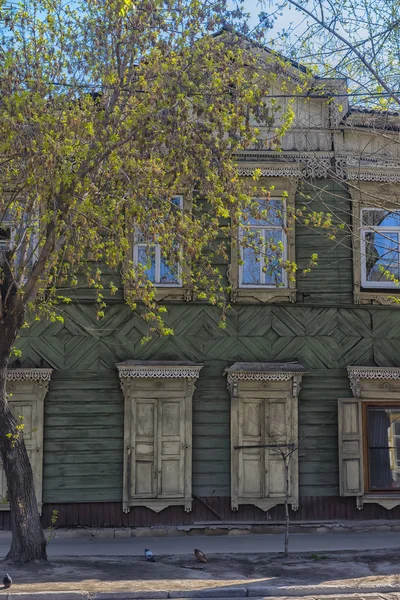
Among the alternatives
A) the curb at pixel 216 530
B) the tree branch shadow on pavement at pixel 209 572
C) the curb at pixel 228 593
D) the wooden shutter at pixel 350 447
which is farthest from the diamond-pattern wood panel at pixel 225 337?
the curb at pixel 228 593

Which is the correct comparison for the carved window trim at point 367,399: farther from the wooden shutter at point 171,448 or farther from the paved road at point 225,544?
the wooden shutter at point 171,448

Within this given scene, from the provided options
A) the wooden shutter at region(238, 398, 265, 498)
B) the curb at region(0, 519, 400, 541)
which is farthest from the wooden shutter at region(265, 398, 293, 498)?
the curb at region(0, 519, 400, 541)

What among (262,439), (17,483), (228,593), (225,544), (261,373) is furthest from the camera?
(262,439)

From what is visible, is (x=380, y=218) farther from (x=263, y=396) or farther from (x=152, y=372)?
(x=152, y=372)

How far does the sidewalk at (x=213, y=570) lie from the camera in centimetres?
1002

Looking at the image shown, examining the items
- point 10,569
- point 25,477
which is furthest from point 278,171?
point 10,569

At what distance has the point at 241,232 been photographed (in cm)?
1616

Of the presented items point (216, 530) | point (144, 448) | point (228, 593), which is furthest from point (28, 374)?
point (228, 593)

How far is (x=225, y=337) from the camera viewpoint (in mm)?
15789

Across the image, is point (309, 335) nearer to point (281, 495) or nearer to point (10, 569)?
point (281, 495)

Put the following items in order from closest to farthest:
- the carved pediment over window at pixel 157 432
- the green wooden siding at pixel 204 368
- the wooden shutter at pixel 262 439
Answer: the carved pediment over window at pixel 157 432, the green wooden siding at pixel 204 368, the wooden shutter at pixel 262 439

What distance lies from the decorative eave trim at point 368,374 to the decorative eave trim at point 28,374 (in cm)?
576

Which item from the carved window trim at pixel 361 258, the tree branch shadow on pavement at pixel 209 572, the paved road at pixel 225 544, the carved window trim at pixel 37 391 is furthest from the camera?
the carved window trim at pixel 361 258

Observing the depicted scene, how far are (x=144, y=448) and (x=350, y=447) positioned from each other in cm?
394
